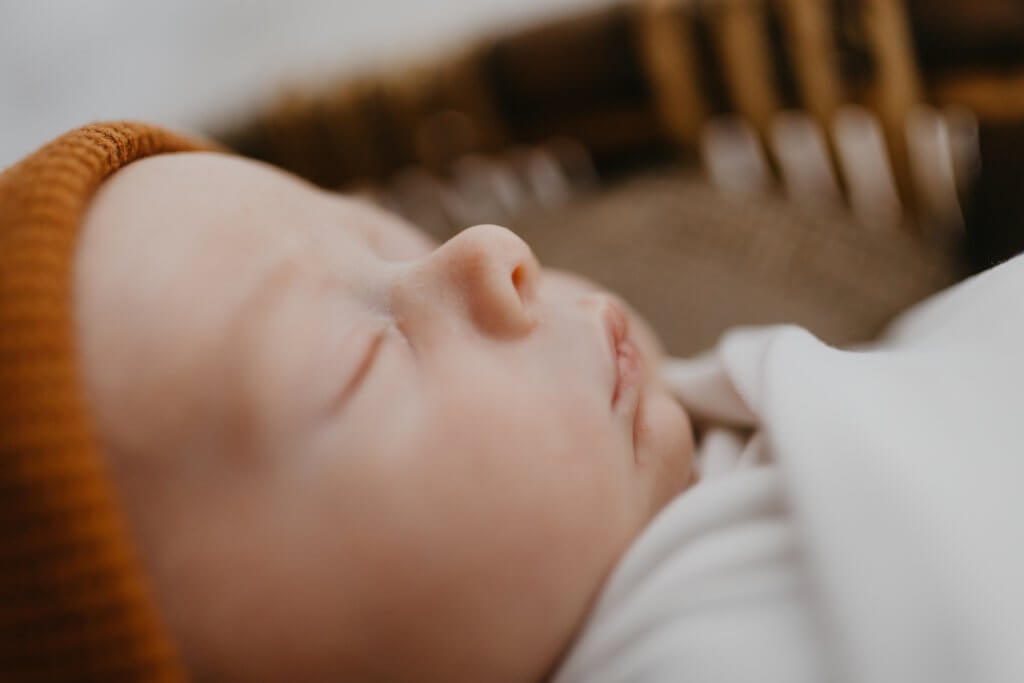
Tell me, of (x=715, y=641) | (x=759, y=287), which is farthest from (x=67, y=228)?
(x=759, y=287)

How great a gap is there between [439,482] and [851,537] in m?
0.18

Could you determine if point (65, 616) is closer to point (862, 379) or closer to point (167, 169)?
point (167, 169)

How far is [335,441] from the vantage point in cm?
40

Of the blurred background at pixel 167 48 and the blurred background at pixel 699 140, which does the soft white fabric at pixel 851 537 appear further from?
the blurred background at pixel 167 48

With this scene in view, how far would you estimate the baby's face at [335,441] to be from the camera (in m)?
0.38

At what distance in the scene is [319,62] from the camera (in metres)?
1.24

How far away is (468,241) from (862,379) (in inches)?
8.4

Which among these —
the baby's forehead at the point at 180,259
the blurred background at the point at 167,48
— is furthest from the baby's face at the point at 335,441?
the blurred background at the point at 167,48

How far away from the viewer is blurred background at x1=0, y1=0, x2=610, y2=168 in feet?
4.36

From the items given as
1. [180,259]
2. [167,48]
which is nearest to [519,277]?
[180,259]

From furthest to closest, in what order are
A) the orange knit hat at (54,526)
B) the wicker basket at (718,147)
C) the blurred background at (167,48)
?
1. the blurred background at (167,48)
2. the wicker basket at (718,147)
3. the orange knit hat at (54,526)

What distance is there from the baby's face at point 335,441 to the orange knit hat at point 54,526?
21 millimetres

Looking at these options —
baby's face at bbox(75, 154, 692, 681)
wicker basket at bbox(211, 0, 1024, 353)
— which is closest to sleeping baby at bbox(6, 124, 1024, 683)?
baby's face at bbox(75, 154, 692, 681)

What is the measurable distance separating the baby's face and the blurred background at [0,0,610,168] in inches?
34.7
